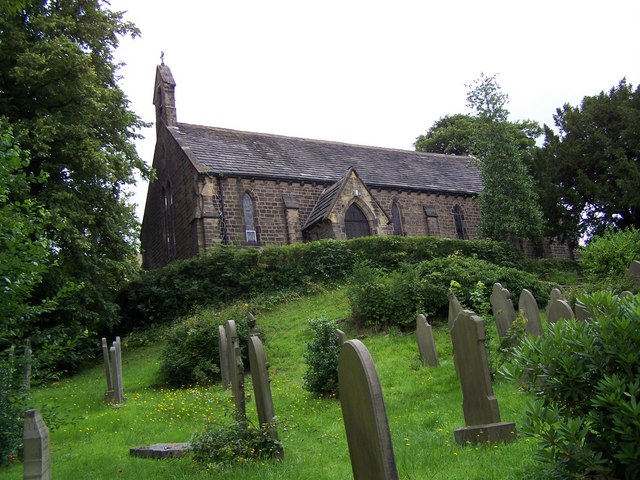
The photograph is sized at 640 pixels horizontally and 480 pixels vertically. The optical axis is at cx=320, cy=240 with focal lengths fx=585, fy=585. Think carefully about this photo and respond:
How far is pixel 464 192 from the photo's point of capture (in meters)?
35.3

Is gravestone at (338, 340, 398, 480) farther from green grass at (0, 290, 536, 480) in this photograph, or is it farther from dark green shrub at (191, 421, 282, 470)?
dark green shrub at (191, 421, 282, 470)

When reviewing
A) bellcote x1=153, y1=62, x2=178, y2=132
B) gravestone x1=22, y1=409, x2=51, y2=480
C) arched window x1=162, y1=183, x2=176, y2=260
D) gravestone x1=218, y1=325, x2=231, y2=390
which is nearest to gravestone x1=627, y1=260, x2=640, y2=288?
gravestone x1=218, y1=325, x2=231, y2=390

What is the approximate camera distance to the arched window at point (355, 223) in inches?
1099

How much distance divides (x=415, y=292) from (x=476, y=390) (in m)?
10.00

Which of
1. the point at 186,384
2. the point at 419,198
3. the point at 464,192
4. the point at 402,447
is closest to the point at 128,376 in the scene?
the point at 186,384

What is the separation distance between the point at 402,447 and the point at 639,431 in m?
3.53

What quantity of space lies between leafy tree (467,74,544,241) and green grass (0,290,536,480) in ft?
44.5

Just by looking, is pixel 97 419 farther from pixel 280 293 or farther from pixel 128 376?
pixel 280 293

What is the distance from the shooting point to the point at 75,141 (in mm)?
18719

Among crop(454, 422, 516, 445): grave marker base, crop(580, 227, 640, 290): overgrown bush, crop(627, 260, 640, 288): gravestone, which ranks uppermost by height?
crop(580, 227, 640, 290): overgrown bush

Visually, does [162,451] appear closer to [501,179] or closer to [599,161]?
[501,179]

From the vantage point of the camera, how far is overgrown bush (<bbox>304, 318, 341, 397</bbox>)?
35.9 feet

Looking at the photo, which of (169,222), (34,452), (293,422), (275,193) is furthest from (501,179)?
(34,452)

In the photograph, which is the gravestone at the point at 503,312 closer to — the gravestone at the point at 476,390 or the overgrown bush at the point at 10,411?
the gravestone at the point at 476,390
